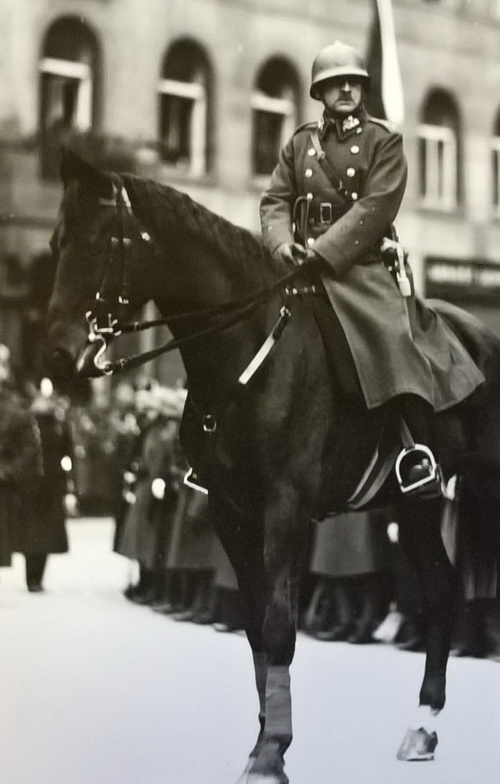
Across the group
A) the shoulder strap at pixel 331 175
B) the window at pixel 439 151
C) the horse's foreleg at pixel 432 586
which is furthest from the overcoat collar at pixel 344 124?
the window at pixel 439 151

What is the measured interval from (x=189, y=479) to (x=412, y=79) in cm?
297

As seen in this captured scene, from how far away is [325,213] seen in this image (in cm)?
507

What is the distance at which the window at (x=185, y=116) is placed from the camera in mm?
6777

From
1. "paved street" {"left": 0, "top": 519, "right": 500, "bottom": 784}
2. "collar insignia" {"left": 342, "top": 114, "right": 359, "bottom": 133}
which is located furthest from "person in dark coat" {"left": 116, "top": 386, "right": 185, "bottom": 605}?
"collar insignia" {"left": 342, "top": 114, "right": 359, "bottom": 133}

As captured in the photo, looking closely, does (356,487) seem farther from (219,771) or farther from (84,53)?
(84,53)

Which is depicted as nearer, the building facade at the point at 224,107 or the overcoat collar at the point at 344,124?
the overcoat collar at the point at 344,124

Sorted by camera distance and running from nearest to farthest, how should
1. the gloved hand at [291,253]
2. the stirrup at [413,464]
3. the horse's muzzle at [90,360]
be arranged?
the horse's muzzle at [90,360]
the gloved hand at [291,253]
the stirrup at [413,464]

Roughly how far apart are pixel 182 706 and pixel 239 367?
1503mm

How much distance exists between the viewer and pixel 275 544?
15.1 ft

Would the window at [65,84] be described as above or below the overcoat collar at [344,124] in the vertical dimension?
above

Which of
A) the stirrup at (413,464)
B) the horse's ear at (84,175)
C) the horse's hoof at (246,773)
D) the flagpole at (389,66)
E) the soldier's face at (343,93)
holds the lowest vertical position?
the horse's hoof at (246,773)

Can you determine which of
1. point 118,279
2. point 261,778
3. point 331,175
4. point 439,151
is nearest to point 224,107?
point 439,151

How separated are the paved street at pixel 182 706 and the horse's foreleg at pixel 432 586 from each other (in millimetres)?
138

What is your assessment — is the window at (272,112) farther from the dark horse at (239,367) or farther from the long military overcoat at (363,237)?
the dark horse at (239,367)
